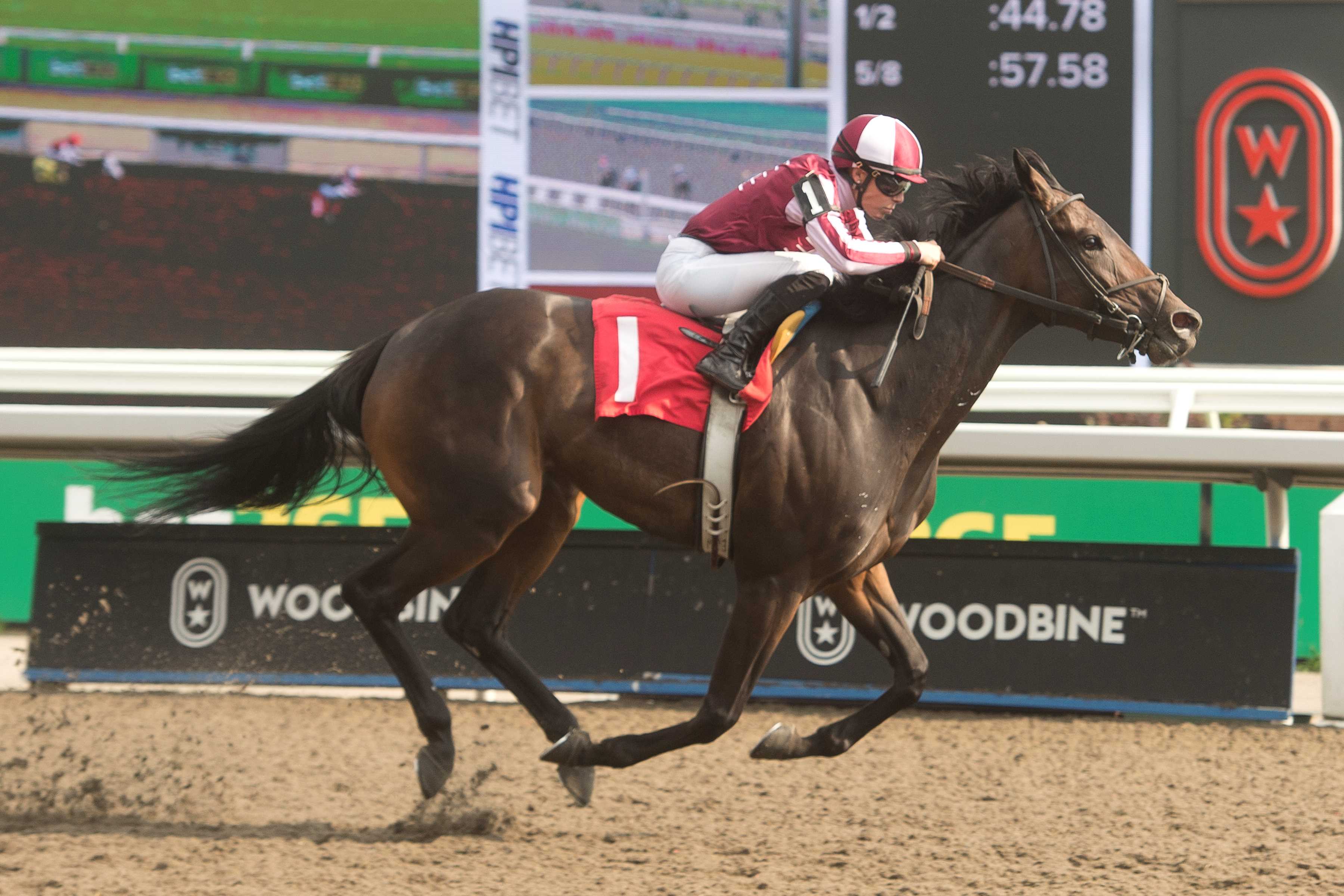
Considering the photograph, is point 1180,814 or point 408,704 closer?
point 1180,814

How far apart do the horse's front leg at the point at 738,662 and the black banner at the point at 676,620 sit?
1866 mm

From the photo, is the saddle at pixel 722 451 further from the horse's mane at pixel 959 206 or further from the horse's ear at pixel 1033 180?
the horse's ear at pixel 1033 180

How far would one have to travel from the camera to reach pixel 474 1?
6.56 metres

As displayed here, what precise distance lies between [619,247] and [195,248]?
1.93 meters

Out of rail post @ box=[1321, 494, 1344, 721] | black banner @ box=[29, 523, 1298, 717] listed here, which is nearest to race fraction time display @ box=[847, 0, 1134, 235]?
rail post @ box=[1321, 494, 1344, 721]

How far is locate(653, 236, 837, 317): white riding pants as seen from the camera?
3.39 metres

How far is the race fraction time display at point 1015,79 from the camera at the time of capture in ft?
20.5

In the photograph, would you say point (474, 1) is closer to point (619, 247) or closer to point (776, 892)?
point (619, 247)

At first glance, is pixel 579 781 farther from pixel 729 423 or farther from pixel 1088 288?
pixel 1088 288

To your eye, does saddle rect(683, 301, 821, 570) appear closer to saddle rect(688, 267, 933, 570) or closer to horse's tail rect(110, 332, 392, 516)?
saddle rect(688, 267, 933, 570)

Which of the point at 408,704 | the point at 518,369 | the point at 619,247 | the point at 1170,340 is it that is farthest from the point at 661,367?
the point at 619,247

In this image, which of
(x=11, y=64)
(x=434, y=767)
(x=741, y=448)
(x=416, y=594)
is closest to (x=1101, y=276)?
(x=741, y=448)

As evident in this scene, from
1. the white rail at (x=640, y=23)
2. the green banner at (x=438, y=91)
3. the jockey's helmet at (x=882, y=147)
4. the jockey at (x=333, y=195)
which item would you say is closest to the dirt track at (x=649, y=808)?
the jockey's helmet at (x=882, y=147)

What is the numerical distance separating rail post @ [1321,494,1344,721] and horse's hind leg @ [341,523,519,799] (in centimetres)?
322
